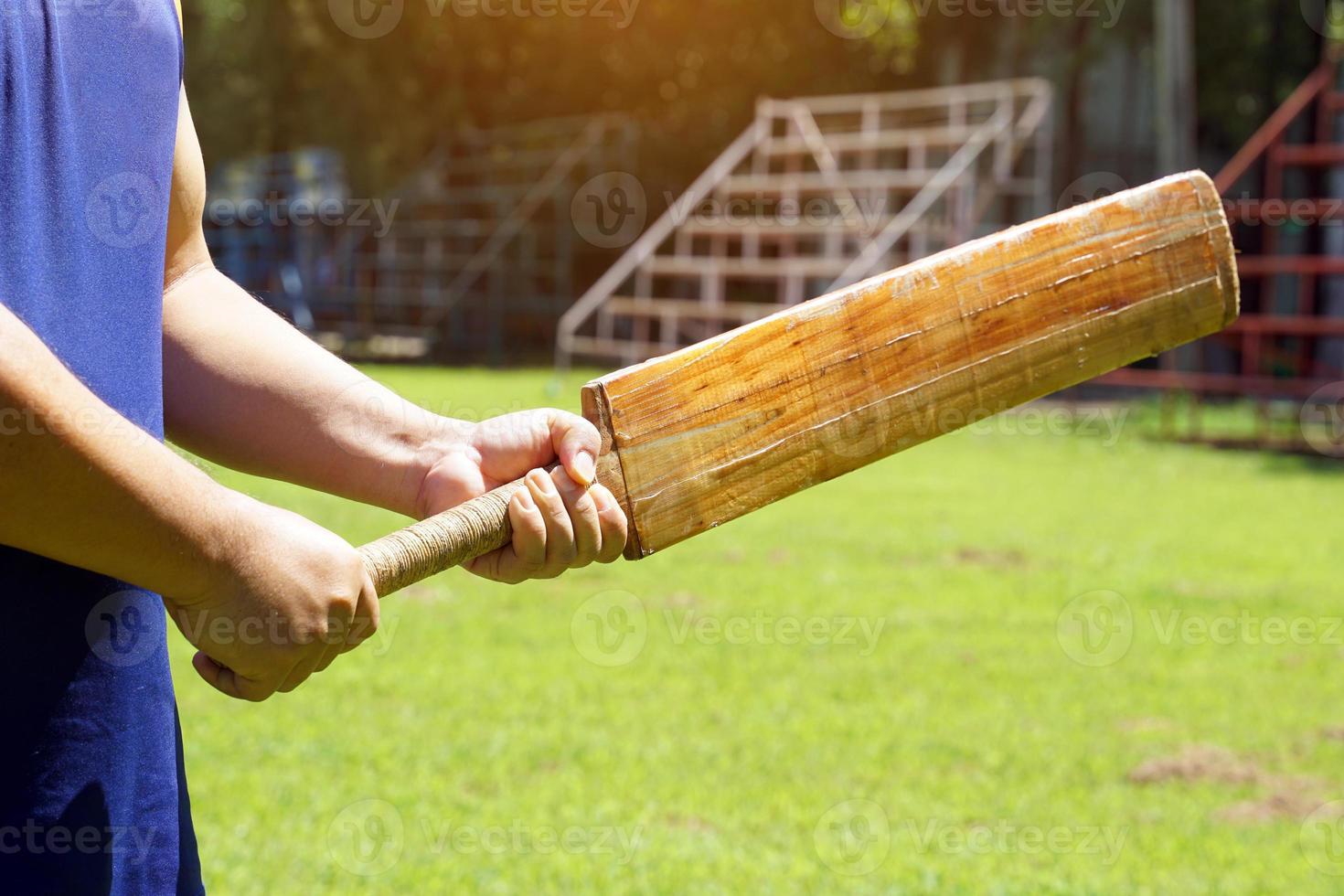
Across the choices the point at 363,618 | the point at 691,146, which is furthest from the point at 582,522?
the point at 691,146

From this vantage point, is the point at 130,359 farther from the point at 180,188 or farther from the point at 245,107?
the point at 245,107

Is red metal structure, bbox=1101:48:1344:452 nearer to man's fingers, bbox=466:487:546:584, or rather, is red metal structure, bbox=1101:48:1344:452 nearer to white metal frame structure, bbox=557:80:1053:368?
white metal frame structure, bbox=557:80:1053:368

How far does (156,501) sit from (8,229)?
26cm

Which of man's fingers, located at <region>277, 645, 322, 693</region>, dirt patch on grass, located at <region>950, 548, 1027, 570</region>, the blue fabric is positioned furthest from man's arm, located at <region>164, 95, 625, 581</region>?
dirt patch on grass, located at <region>950, 548, 1027, 570</region>

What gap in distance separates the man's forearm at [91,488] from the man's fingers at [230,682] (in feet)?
0.39

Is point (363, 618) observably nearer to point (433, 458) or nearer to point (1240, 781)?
point (433, 458)

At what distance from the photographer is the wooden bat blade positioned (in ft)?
5.13

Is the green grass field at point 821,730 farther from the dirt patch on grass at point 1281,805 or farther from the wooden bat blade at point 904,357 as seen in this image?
the wooden bat blade at point 904,357

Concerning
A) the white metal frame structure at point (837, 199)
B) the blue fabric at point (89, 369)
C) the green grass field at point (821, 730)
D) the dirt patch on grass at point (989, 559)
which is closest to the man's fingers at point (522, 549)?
the blue fabric at point (89, 369)

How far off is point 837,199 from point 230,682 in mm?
13964

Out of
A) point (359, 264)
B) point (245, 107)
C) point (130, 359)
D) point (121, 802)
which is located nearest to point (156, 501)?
point (130, 359)

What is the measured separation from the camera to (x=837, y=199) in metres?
14.8

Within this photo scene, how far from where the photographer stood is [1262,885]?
3229 mm

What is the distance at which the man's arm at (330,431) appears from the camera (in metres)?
1.51
